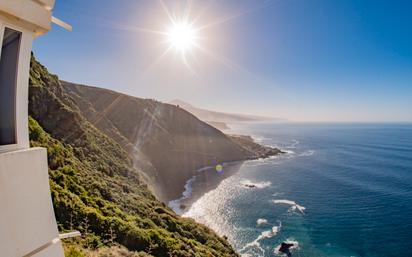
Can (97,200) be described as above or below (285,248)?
above

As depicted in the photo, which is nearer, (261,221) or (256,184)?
(261,221)

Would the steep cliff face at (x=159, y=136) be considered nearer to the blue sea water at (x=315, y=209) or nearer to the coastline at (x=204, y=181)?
the coastline at (x=204, y=181)

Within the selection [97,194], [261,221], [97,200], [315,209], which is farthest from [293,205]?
[97,200]

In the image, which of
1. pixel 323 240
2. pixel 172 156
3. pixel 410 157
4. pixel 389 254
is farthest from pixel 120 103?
pixel 410 157

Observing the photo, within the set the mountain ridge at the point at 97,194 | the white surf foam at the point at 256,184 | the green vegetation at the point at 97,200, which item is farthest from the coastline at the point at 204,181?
the green vegetation at the point at 97,200

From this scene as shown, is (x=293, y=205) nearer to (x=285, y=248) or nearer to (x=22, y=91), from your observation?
(x=285, y=248)

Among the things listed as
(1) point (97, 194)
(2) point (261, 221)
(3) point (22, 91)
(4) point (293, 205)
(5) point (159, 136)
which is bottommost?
(2) point (261, 221)

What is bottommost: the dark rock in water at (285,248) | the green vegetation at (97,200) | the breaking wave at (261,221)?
the dark rock in water at (285,248)
